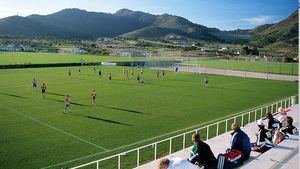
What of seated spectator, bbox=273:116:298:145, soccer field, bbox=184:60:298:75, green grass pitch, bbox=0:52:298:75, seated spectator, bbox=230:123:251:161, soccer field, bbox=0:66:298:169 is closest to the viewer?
seated spectator, bbox=230:123:251:161

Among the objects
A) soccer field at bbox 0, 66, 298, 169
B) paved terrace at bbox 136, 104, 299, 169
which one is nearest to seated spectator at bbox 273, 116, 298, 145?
paved terrace at bbox 136, 104, 299, 169

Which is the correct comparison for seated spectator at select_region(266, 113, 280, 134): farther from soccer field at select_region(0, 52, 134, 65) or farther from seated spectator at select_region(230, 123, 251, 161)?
soccer field at select_region(0, 52, 134, 65)

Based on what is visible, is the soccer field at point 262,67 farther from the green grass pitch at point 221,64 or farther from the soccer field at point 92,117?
the soccer field at point 92,117

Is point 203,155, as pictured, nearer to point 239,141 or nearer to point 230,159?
point 230,159

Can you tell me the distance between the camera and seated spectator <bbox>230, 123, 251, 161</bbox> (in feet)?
31.1

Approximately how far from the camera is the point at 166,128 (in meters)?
18.9

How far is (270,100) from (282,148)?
73.9ft

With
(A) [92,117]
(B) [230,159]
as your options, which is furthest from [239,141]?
(A) [92,117]

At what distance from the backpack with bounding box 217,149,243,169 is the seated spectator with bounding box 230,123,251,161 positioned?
0.91 ft

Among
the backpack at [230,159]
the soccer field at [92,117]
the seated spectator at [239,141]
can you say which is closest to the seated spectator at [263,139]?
the seated spectator at [239,141]

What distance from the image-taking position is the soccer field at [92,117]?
14578mm

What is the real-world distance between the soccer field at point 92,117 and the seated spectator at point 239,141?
6497 mm

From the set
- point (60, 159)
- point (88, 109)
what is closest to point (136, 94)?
point (88, 109)

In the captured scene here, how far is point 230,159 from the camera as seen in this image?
8891 mm
